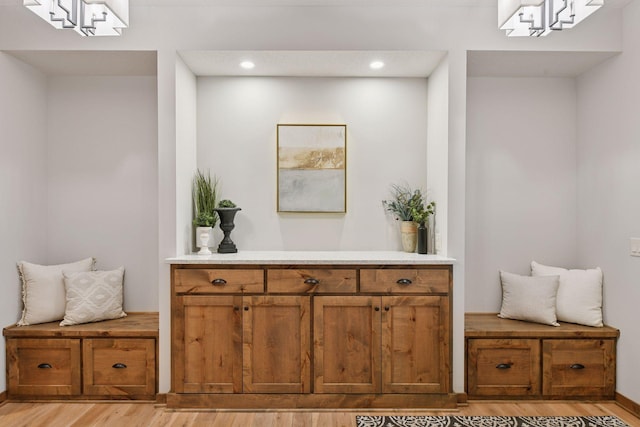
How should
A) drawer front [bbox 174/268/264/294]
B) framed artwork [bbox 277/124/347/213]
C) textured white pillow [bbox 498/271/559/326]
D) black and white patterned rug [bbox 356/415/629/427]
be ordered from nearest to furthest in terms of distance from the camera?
black and white patterned rug [bbox 356/415/629/427] < drawer front [bbox 174/268/264/294] < textured white pillow [bbox 498/271/559/326] < framed artwork [bbox 277/124/347/213]

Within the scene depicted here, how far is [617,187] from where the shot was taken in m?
3.23

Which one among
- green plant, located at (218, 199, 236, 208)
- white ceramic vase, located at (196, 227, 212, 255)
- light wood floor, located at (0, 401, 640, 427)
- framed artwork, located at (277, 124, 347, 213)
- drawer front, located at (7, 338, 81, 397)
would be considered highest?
framed artwork, located at (277, 124, 347, 213)

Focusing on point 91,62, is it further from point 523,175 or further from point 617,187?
point 617,187

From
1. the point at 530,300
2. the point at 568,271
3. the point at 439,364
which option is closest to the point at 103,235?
the point at 439,364

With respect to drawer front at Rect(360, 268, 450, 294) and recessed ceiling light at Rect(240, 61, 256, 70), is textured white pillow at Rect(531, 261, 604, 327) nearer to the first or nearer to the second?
drawer front at Rect(360, 268, 450, 294)

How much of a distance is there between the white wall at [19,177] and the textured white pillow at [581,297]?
12.8 ft

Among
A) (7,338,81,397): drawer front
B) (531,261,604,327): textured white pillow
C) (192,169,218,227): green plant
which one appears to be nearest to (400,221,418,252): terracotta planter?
(531,261,604,327): textured white pillow

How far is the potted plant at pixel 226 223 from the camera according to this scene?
3467 mm

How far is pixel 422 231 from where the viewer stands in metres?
3.46

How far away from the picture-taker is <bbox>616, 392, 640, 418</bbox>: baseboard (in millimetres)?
3029

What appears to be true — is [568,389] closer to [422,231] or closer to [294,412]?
[422,231]

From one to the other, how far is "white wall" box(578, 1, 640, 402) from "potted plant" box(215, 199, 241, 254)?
105 inches

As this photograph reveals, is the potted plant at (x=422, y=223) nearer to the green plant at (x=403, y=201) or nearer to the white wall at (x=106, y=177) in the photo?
the green plant at (x=403, y=201)

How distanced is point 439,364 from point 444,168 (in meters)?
1.33
